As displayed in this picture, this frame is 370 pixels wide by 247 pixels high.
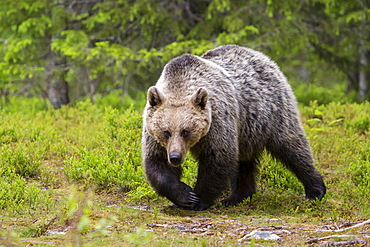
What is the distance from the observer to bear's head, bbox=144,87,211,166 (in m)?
5.15

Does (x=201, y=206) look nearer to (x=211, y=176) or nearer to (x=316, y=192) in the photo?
(x=211, y=176)

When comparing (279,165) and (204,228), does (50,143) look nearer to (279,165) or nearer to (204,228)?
(279,165)

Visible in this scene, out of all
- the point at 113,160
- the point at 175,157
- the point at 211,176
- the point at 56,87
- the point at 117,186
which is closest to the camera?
the point at 175,157

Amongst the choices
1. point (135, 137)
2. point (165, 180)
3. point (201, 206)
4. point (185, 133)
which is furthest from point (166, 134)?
point (135, 137)

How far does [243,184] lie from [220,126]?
1.26 meters

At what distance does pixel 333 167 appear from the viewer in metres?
7.69

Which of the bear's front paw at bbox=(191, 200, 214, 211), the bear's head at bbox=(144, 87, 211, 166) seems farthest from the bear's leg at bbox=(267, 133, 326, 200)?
the bear's head at bbox=(144, 87, 211, 166)

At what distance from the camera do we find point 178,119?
5.22 meters

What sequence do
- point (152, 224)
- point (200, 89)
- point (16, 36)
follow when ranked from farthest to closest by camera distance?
point (16, 36), point (200, 89), point (152, 224)

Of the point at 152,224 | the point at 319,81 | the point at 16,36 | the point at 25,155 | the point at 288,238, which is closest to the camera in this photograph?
the point at 288,238

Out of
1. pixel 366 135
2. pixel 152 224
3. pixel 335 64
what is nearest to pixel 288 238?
pixel 152 224

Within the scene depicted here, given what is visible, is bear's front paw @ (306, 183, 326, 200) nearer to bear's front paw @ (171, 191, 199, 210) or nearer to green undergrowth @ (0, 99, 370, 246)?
green undergrowth @ (0, 99, 370, 246)

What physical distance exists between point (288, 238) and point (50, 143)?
4.70 metres

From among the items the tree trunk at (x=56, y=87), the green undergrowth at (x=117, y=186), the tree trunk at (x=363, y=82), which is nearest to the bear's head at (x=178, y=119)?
the green undergrowth at (x=117, y=186)
